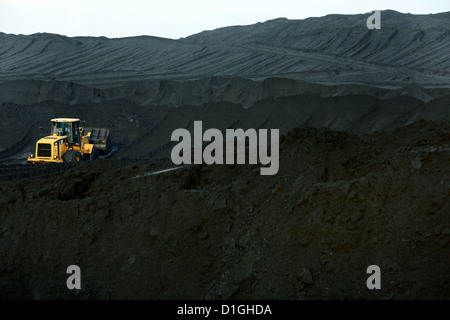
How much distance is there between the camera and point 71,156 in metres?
13.1

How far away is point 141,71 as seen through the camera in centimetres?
2647

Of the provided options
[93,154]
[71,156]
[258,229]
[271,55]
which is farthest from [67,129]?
[271,55]

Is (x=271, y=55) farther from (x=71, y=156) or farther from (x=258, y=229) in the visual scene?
(x=258, y=229)

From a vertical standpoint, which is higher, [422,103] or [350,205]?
[422,103]

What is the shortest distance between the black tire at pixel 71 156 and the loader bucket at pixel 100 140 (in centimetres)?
236

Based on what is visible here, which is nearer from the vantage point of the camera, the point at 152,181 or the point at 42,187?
the point at 152,181

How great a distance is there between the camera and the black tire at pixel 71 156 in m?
13.1

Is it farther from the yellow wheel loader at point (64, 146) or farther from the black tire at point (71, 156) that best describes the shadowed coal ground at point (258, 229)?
the yellow wheel loader at point (64, 146)

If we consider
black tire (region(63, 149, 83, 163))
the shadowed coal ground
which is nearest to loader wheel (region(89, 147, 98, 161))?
black tire (region(63, 149, 83, 163))

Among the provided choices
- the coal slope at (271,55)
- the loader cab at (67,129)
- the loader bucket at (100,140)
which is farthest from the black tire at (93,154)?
the coal slope at (271,55)

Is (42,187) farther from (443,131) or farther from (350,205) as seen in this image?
(443,131)
